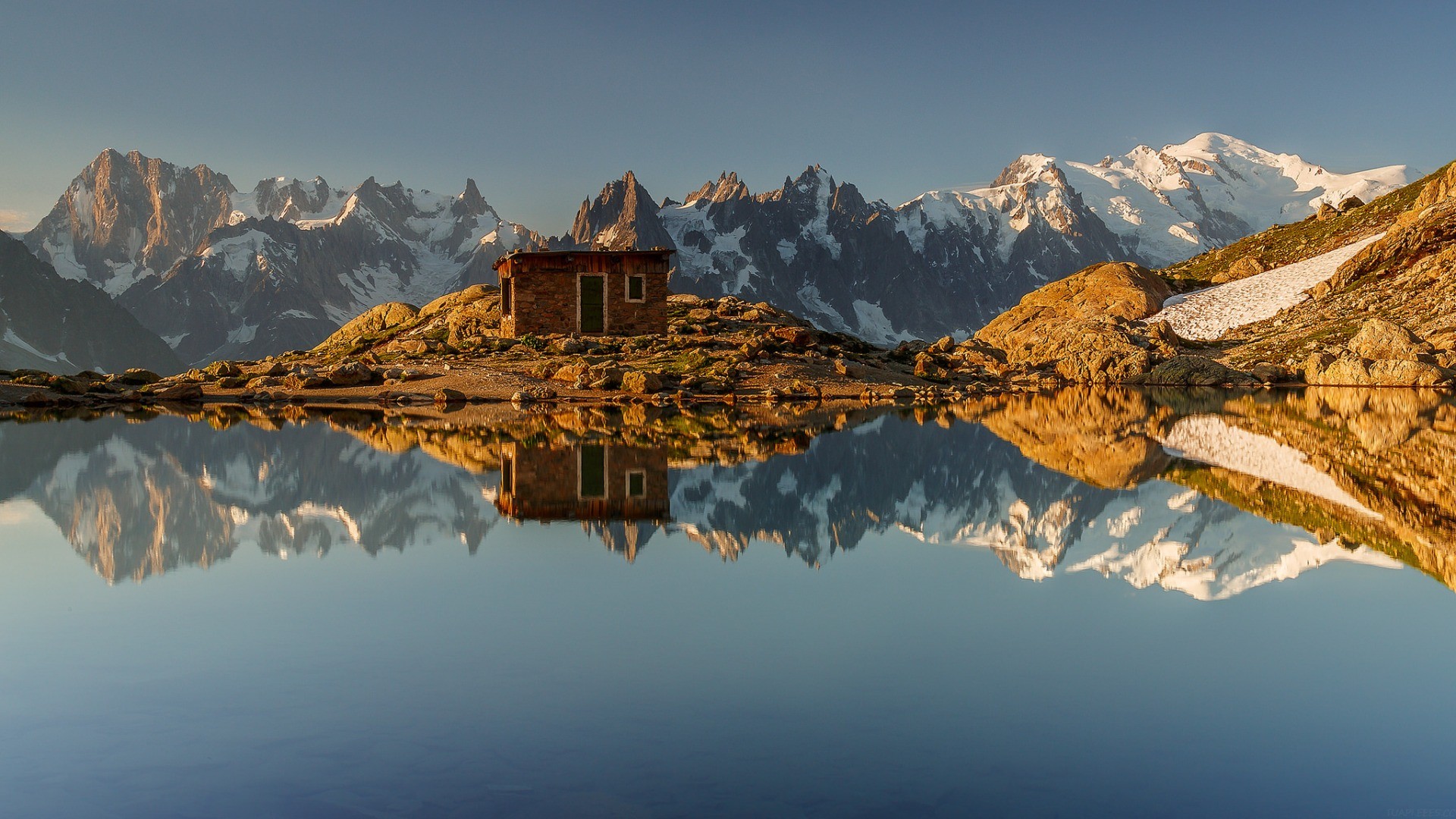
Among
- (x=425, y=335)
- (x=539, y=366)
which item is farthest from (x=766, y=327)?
(x=425, y=335)

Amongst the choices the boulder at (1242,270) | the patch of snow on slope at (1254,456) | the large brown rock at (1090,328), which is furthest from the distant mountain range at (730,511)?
the boulder at (1242,270)

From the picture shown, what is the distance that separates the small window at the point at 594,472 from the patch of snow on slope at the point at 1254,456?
9.62 m

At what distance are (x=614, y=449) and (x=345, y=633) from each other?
466 inches

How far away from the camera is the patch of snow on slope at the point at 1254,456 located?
13.8m

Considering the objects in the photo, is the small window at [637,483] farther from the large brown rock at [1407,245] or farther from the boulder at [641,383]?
the large brown rock at [1407,245]

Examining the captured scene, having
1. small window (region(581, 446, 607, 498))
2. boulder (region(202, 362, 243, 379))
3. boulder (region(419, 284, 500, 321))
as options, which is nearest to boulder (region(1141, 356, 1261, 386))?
boulder (region(419, 284, 500, 321))

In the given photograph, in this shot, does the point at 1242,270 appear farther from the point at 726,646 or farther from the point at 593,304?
the point at 726,646

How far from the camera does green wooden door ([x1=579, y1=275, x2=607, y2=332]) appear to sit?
46.0 meters

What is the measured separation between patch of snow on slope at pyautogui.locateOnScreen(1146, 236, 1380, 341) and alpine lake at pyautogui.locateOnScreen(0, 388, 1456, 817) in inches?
2138

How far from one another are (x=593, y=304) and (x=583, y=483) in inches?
1269

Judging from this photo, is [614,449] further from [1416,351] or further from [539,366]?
[1416,351]

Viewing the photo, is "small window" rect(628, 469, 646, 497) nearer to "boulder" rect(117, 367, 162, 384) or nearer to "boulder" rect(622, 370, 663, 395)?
"boulder" rect(622, 370, 663, 395)

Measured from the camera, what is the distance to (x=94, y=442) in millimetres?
20891

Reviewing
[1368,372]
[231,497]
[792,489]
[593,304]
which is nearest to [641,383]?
[593,304]
